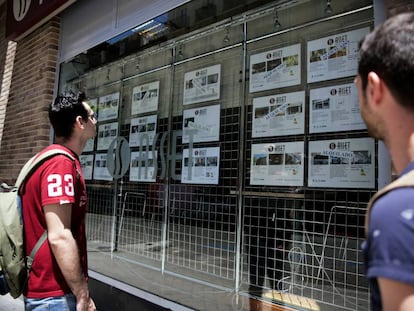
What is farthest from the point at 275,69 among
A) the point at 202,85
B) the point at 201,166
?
the point at 201,166

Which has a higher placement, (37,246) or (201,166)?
(201,166)

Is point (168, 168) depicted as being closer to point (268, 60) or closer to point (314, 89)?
point (268, 60)

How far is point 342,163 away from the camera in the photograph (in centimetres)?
307

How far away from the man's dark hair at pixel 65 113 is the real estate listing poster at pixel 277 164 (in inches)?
72.4

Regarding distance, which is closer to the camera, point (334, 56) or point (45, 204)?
point (45, 204)

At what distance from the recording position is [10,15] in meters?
6.62

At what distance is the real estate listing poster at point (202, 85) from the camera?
423 cm

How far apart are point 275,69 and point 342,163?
1.09 metres

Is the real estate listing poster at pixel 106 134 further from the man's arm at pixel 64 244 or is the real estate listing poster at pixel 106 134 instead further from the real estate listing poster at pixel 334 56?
the man's arm at pixel 64 244

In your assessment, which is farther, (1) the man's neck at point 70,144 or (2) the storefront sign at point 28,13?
(2) the storefront sign at point 28,13

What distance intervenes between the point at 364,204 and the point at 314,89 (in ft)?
3.25

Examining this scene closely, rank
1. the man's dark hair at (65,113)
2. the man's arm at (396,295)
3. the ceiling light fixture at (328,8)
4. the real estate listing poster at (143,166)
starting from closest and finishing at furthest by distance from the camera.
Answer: the man's arm at (396,295), the man's dark hair at (65,113), the ceiling light fixture at (328,8), the real estate listing poster at (143,166)

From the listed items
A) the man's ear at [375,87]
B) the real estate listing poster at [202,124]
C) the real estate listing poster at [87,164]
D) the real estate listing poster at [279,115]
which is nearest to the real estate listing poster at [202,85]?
the real estate listing poster at [202,124]

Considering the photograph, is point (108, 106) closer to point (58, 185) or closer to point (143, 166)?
point (143, 166)
